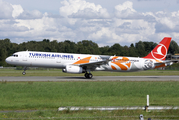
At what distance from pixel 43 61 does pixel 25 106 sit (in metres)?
21.7

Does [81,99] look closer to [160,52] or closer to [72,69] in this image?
[72,69]

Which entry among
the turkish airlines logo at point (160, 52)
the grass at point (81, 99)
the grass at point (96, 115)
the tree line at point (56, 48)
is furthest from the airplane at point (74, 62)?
the tree line at point (56, 48)

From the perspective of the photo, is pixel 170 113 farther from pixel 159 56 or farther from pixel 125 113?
pixel 159 56

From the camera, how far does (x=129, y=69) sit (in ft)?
129

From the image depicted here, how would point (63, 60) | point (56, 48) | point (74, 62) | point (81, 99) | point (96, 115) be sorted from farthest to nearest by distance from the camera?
point (56, 48)
point (74, 62)
point (63, 60)
point (81, 99)
point (96, 115)

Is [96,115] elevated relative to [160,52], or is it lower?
lower

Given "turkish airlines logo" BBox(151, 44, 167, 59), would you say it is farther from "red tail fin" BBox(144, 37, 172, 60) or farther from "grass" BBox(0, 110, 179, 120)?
"grass" BBox(0, 110, 179, 120)

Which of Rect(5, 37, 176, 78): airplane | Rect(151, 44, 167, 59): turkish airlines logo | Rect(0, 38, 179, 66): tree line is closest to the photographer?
Rect(5, 37, 176, 78): airplane

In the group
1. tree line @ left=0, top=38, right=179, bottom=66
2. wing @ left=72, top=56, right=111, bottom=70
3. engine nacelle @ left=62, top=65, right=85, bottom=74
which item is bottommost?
engine nacelle @ left=62, top=65, right=85, bottom=74

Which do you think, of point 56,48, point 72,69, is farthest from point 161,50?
point 56,48

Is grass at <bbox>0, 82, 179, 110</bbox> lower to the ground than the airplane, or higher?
lower

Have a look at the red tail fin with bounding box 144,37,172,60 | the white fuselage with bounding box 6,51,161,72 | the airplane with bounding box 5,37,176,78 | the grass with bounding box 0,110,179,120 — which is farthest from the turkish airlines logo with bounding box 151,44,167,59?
the grass with bounding box 0,110,179,120

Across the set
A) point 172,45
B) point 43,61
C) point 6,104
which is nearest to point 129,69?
point 43,61

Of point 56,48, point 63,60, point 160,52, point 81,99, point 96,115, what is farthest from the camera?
point 56,48
